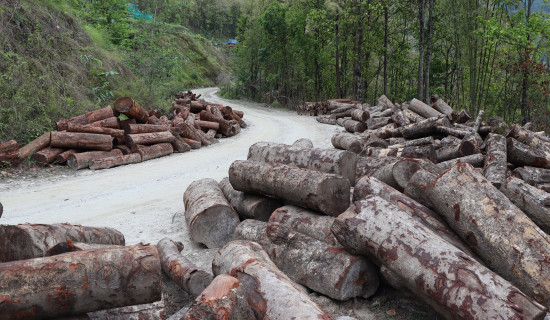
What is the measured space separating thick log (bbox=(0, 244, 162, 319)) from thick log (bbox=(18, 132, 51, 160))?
981 centimetres

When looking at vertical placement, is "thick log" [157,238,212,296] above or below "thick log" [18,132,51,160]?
below

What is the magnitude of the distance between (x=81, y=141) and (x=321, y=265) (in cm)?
1038

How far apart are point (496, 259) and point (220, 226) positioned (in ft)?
12.8

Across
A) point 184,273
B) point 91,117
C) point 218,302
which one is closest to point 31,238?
point 184,273

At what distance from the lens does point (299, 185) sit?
5711mm

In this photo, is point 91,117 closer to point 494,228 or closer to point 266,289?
point 266,289

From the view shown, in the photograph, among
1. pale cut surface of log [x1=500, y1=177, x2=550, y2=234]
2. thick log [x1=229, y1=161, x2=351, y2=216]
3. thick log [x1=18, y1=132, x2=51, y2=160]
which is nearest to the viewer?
pale cut surface of log [x1=500, y1=177, x2=550, y2=234]

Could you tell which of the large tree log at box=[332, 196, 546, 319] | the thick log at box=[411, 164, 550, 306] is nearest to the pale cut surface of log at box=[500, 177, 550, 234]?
the thick log at box=[411, 164, 550, 306]

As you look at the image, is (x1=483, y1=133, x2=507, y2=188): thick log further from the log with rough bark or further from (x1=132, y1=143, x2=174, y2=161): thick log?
(x1=132, y1=143, x2=174, y2=161): thick log

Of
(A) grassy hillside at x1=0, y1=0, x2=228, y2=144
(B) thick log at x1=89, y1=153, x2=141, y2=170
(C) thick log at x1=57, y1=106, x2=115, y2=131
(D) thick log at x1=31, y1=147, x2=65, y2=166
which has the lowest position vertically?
(B) thick log at x1=89, y1=153, x2=141, y2=170

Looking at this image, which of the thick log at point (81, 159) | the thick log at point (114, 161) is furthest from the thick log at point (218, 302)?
the thick log at point (81, 159)

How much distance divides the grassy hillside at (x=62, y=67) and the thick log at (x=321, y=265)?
11.3 metres

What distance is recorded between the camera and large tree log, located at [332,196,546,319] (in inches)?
129

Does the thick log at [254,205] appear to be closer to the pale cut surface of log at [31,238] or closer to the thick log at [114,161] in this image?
the pale cut surface of log at [31,238]
